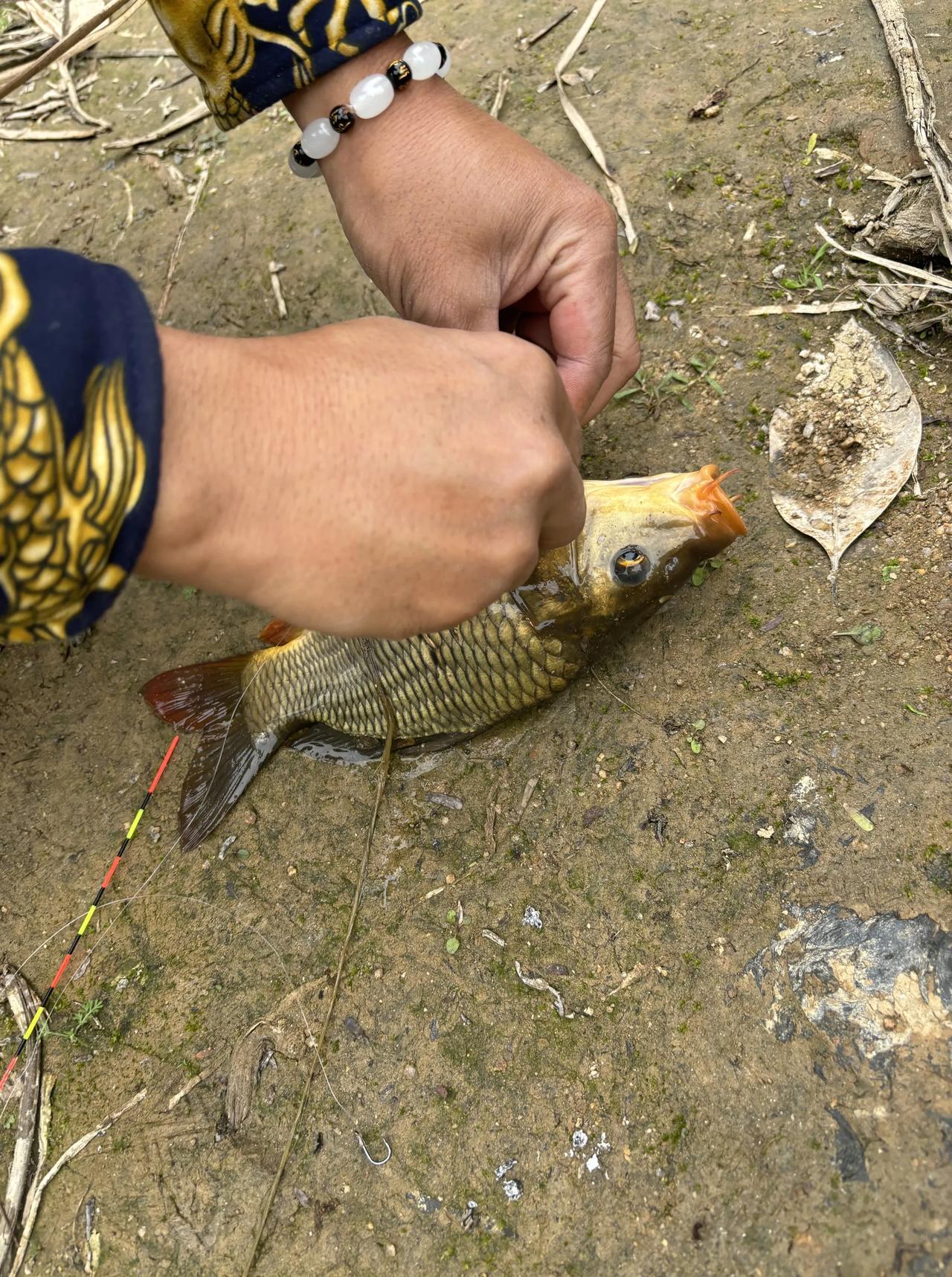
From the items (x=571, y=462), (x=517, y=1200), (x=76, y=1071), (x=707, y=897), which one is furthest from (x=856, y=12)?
(x=76, y=1071)

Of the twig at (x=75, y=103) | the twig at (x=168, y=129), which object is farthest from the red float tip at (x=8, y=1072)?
the twig at (x=75, y=103)

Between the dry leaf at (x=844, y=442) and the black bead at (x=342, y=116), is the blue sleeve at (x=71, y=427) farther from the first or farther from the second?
the dry leaf at (x=844, y=442)

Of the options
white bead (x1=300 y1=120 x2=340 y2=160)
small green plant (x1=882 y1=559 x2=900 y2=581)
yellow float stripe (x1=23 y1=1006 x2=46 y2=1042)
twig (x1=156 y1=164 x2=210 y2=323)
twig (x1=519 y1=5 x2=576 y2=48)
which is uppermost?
white bead (x1=300 y1=120 x2=340 y2=160)

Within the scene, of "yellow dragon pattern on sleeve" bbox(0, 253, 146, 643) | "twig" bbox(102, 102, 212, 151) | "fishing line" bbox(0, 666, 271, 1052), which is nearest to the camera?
"yellow dragon pattern on sleeve" bbox(0, 253, 146, 643)

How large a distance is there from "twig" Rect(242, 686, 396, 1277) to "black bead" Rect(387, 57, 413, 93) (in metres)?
1.70

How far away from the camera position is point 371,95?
6.84 feet

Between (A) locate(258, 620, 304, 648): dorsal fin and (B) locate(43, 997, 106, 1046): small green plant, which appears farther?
(A) locate(258, 620, 304, 648): dorsal fin

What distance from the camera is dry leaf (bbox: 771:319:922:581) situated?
2635mm

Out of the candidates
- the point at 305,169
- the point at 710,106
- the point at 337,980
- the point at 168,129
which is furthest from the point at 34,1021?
the point at 168,129

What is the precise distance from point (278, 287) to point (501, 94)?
4.41 feet

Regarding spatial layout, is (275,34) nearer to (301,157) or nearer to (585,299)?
(301,157)

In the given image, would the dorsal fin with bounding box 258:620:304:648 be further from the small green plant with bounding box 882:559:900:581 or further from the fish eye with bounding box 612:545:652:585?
the small green plant with bounding box 882:559:900:581

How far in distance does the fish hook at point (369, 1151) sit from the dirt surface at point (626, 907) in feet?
0.05

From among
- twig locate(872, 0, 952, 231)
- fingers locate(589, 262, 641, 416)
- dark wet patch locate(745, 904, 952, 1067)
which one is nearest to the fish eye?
fingers locate(589, 262, 641, 416)
